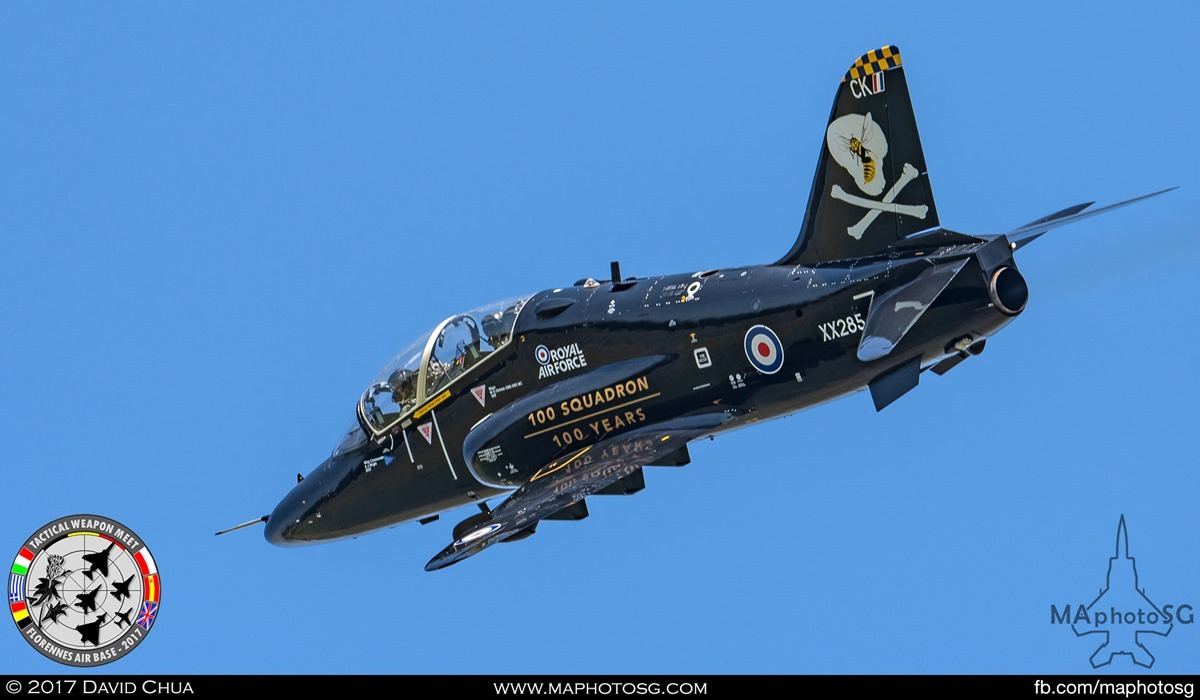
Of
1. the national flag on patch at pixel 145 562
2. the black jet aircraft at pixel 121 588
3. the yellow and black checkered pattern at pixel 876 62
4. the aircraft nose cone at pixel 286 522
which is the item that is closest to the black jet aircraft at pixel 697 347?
the yellow and black checkered pattern at pixel 876 62

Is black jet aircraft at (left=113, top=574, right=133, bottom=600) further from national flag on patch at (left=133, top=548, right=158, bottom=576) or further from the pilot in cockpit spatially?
the pilot in cockpit

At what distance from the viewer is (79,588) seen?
83.6ft

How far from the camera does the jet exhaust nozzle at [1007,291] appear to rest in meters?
22.3

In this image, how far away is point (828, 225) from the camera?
23.8 metres

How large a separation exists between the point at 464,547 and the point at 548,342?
4282 mm

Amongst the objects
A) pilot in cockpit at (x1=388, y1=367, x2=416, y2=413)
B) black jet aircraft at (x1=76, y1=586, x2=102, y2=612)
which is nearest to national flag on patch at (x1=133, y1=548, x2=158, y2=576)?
black jet aircraft at (x1=76, y1=586, x2=102, y2=612)

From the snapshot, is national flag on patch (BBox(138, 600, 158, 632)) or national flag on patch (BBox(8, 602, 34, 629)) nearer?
national flag on patch (BBox(8, 602, 34, 629))

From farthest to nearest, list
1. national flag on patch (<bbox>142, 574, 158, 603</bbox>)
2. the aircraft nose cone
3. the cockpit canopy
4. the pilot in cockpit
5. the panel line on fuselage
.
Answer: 1. the aircraft nose cone
2. the pilot in cockpit
3. the panel line on fuselage
4. the cockpit canopy
5. national flag on patch (<bbox>142, 574, 158, 603</bbox>)

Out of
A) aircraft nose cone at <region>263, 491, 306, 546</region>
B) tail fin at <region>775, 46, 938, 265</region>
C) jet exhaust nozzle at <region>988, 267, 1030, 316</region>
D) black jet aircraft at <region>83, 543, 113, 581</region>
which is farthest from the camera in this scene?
aircraft nose cone at <region>263, 491, 306, 546</region>

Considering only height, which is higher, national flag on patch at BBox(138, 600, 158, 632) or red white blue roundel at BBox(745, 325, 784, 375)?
red white blue roundel at BBox(745, 325, 784, 375)

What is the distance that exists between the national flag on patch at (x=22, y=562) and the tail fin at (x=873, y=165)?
11.4 metres

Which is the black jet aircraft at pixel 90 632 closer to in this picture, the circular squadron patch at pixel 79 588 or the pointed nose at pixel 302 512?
the circular squadron patch at pixel 79 588

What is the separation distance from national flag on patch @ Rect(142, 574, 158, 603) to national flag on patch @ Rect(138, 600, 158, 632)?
6cm

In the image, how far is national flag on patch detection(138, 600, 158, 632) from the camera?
86.4 ft
